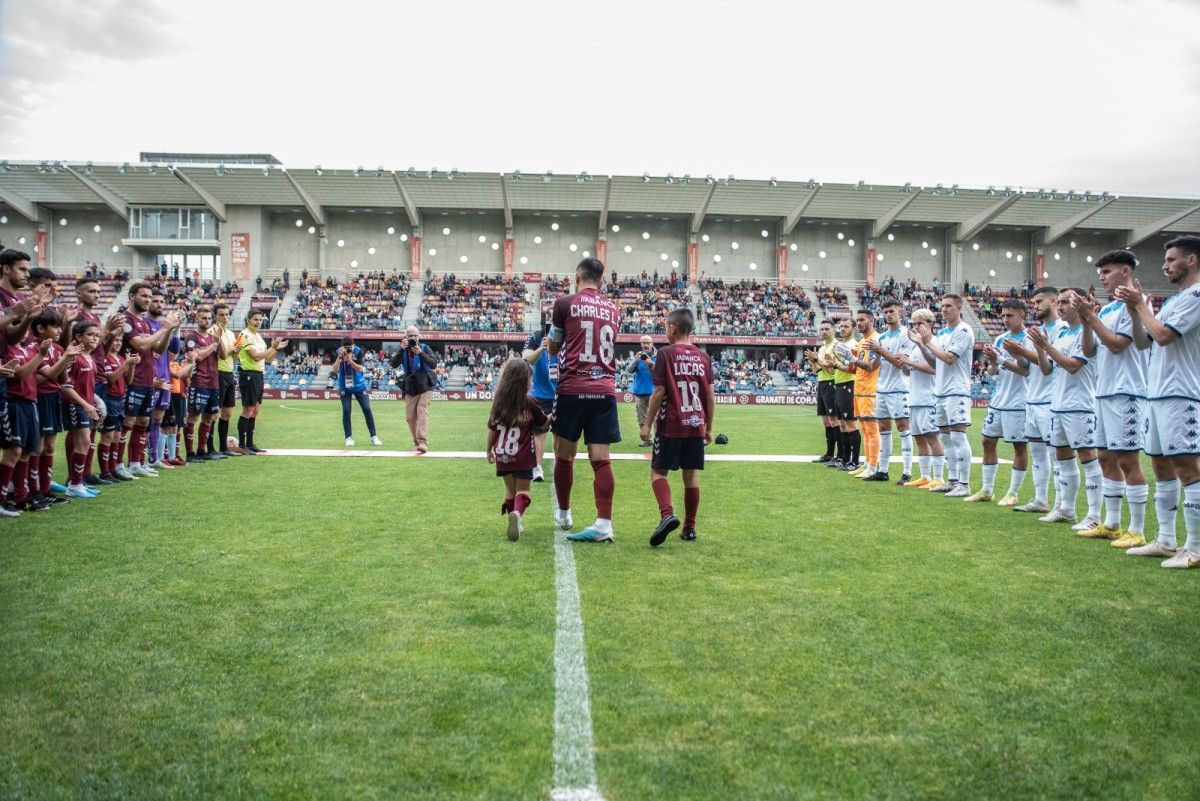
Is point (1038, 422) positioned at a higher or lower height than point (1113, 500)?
higher

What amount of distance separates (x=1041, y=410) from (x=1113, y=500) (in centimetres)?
156

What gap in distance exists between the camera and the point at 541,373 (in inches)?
375

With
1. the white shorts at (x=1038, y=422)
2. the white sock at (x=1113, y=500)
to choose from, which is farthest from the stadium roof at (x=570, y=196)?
the white sock at (x=1113, y=500)

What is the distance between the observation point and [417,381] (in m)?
12.3

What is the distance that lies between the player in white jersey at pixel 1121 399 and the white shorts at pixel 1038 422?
1329 millimetres

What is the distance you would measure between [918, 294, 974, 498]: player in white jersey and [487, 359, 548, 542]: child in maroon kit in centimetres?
511

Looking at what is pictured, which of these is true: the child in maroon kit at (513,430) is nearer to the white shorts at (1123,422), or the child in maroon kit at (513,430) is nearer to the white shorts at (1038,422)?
the white shorts at (1123,422)

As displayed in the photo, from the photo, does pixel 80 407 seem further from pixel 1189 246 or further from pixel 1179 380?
pixel 1189 246

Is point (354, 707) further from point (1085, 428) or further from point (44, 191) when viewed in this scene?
point (44, 191)

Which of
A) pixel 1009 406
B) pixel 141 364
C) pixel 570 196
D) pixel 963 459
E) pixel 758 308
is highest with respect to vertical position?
pixel 570 196

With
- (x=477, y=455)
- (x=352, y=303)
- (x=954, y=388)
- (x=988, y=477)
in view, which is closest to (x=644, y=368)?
→ (x=477, y=455)

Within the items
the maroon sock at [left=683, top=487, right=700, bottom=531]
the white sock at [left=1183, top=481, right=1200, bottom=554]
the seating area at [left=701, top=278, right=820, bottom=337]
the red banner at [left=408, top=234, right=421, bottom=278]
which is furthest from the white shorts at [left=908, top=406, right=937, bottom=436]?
the red banner at [left=408, top=234, right=421, bottom=278]

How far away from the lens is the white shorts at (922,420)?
9.48 metres

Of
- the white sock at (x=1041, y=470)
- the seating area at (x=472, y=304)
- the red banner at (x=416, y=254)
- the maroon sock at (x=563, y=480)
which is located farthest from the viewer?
the red banner at (x=416, y=254)
